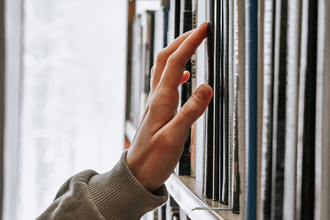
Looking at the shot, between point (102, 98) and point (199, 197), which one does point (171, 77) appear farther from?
point (102, 98)

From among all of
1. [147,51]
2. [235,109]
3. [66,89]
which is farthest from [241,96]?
[66,89]

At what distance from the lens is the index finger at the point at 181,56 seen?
43 cm

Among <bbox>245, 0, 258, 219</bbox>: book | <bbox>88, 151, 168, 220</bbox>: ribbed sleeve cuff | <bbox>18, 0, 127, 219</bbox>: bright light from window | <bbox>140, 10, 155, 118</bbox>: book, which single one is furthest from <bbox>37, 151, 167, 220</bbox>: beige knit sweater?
<bbox>18, 0, 127, 219</bbox>: bright light from window

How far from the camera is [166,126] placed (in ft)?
1.41

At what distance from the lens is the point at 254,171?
28cm

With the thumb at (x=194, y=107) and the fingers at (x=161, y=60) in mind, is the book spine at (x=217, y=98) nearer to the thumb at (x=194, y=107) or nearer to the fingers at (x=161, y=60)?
the thumb at (x=194, y=107)

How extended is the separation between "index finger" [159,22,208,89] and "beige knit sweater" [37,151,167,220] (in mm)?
151

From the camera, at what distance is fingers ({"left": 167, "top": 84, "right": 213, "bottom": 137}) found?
40cm

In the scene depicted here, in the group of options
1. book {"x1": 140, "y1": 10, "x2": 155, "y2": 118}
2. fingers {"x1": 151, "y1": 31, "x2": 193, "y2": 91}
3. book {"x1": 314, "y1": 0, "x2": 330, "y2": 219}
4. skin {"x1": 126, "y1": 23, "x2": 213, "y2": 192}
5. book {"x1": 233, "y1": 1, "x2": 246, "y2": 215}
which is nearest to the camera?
book {"x1": 314, "y1": 0, "x2": 330, "y2": 219}

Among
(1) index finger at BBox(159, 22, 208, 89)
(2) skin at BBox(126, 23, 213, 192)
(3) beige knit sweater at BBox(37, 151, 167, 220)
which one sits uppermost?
(1) index finger at BBox(159, 22, 208, 89)

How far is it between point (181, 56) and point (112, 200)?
266mm

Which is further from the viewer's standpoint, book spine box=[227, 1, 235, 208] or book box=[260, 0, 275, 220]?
book spine box=[227, 1, 235, 208]

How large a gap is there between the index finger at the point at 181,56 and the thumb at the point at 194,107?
0.06 meters

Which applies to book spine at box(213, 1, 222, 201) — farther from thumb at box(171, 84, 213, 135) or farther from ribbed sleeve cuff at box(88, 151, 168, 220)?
ribbed sleeve cuff at box(88, 151, 168, 220)
